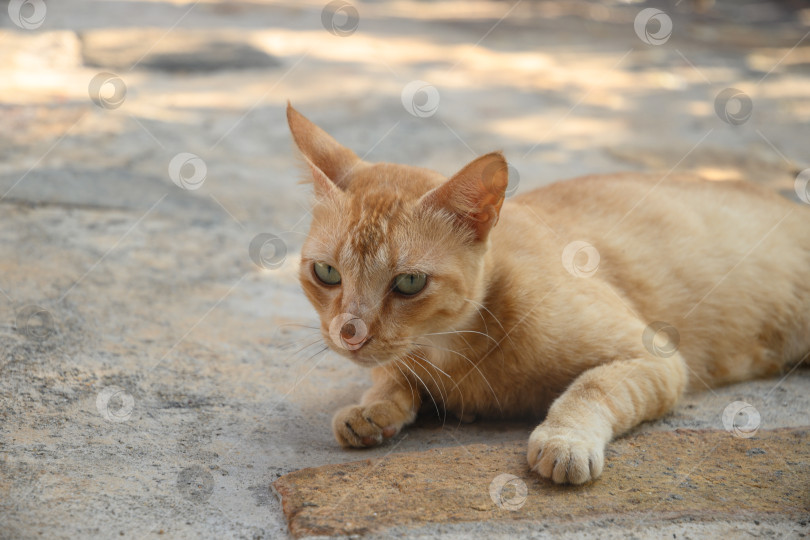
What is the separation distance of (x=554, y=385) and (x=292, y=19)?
699 centimetres

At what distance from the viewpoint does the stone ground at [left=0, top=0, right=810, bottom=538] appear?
2.21 meters

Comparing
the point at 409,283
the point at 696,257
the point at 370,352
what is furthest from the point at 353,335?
the point at 696,257

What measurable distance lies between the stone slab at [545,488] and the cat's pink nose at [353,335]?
354mm

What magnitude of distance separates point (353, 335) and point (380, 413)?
16.4 inches

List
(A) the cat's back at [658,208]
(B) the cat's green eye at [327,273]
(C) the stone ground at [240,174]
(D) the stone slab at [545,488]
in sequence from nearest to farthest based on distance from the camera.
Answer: (D) the stone slab at [545,488] → (C) the stone ground at [240,174] → (B) the cat's green eye at [327,273] → (A) the cat's back at [658,208]

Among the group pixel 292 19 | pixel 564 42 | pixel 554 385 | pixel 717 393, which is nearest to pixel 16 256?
pixel 554 385

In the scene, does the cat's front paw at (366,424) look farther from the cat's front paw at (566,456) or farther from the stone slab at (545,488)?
the cat's front paw at (566,456)

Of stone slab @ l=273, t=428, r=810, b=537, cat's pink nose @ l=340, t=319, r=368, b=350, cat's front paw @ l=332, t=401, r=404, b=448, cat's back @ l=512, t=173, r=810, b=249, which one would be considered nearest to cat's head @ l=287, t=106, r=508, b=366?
cat's pink nose @ l=340, t=319, r=368, b=350

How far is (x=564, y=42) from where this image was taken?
8586mm

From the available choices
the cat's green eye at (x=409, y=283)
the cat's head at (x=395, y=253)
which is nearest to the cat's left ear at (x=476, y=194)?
the cat's head at (x=395, y=253)

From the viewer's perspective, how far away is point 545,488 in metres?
2.11

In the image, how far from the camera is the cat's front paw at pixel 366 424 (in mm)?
2516

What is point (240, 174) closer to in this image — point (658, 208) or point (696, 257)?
point (658, 208)

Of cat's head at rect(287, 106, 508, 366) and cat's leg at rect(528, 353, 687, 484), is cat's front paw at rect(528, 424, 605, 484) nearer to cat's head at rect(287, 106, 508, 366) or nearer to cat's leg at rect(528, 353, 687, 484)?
cat's leg at rect(528, 353, 687, 484)
